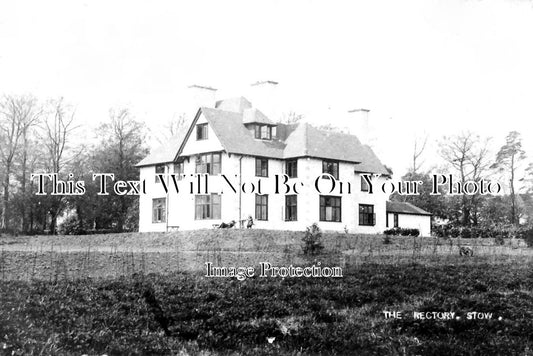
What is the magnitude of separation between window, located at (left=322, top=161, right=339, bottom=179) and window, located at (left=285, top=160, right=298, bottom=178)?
4.33ft

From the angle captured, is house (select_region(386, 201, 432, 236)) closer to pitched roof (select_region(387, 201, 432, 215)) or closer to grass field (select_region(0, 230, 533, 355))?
pitched roof (select_region(387, 201, 432, 215))

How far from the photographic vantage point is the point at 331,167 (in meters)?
37.2

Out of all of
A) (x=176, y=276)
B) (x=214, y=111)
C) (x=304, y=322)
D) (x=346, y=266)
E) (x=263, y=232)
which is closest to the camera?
(x=304, y=322)

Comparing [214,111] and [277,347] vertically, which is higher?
[214,111]

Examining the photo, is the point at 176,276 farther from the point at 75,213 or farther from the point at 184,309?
the point at 75,213

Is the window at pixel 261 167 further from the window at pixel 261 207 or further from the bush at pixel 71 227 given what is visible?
the bush at pixel 71 227

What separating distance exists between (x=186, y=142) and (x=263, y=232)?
847cm

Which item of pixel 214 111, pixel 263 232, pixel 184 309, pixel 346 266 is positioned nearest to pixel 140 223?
pixel 214 111

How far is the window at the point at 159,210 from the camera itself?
3774 cm

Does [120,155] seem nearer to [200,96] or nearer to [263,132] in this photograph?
[200,96]

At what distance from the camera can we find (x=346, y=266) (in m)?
18.4

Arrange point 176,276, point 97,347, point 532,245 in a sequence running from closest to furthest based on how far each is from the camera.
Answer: point 97,347, point 176,276, point 532,245

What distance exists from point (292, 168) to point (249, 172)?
2.43 metres

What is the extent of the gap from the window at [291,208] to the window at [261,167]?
149 centimetres
